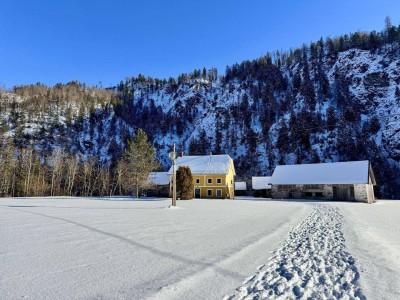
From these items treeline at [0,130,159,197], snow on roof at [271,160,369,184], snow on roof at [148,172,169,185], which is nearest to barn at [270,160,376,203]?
snow on roof at [271,160,369,184]

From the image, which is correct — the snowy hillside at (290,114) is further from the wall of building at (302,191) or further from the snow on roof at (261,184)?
the wall of building at (302,191)

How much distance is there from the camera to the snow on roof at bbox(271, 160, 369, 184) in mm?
39556

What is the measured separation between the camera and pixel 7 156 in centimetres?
5188

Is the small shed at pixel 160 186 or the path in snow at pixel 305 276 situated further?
the small shed at pixel 160 186

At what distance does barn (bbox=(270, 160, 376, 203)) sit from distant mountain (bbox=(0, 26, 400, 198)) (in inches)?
1215

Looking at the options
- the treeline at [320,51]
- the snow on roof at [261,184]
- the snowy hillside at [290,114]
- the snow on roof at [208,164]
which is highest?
the treeline at [320,51]

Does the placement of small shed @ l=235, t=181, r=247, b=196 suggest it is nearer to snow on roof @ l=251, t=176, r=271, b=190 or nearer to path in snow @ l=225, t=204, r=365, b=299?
snow on roof @ l=251, t=176, r=271, b=190

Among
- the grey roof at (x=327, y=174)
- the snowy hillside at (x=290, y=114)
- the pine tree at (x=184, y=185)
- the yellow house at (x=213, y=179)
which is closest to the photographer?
the pine tree at (x=184, y=185)

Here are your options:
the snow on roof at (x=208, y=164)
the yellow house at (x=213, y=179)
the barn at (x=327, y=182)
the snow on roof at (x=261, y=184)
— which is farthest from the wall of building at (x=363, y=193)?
the snow on roof at (x=208, y=164)

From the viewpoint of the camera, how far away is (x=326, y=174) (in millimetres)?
42562

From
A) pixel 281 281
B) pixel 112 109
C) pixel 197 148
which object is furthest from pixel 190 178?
pixel 112 109

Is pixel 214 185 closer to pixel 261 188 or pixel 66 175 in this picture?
pixel 261 188

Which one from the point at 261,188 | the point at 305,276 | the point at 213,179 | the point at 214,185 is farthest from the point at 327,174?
the point at 305,276

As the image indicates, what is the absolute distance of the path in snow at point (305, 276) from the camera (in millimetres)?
4020
